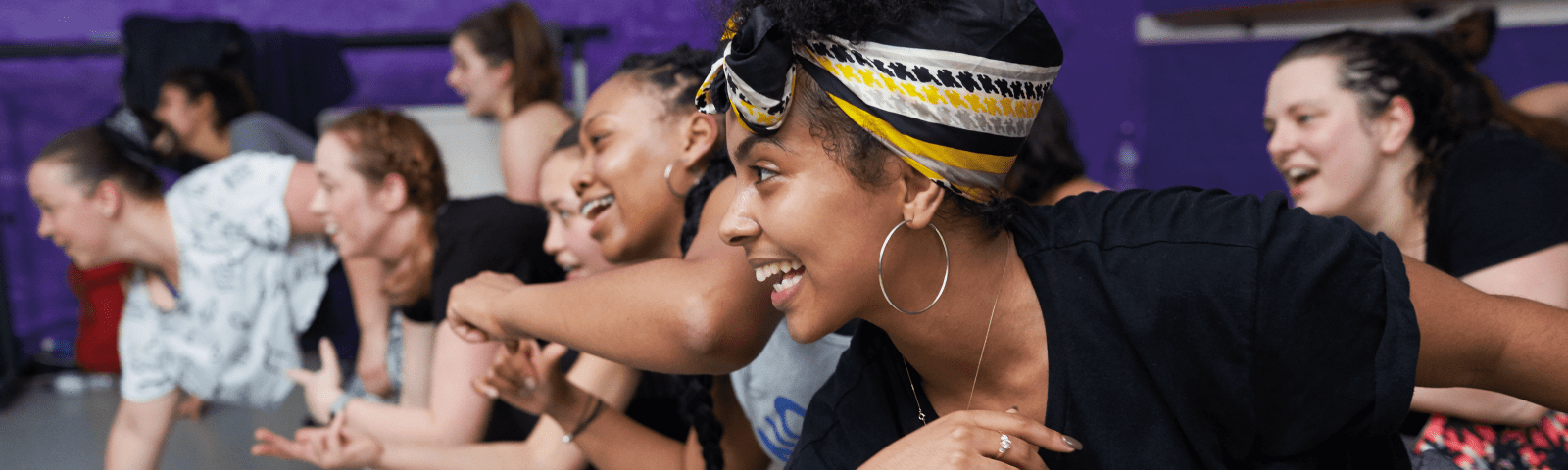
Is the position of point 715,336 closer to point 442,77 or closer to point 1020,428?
point 1020,428

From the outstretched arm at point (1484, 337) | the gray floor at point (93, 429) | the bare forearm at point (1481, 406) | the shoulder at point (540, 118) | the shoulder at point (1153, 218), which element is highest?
the shoulder at point (1153, 218)

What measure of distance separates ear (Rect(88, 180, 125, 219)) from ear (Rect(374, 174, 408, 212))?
88 cm

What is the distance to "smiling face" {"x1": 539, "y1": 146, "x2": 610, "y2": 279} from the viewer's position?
1.86 meters

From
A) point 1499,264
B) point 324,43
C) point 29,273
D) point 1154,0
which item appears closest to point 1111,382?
point 1499,264

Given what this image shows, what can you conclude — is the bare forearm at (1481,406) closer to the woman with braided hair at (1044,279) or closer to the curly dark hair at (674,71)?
the woman with braided hair at (1044,279)

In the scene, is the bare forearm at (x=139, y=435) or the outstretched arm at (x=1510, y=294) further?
the bare forearm at (x=139, y=435)

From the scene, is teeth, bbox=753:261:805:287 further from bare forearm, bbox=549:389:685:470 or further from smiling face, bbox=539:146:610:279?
smiling face, bbox=539:146:610:279

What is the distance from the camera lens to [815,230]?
888 millimetres

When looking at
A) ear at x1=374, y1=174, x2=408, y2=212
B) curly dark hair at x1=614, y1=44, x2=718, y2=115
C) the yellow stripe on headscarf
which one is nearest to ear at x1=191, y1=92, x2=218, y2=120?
ear at x1=374, y1=174, x2=408, y2=212

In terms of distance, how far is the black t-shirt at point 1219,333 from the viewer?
2.80ft

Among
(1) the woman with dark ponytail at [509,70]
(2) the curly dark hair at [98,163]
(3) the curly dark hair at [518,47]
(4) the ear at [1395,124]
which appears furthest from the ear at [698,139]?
(3) the curly dark hair at [518,47]

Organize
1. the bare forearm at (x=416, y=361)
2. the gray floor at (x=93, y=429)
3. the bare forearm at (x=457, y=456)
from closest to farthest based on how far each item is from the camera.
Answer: the bare forearm at (x=457, y=456) < the bare forearm at (x=416, y=361) < the gray floor at (x=93, y=429)

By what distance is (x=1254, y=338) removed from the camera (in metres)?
0.87

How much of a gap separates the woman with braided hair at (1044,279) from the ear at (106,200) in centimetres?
235
